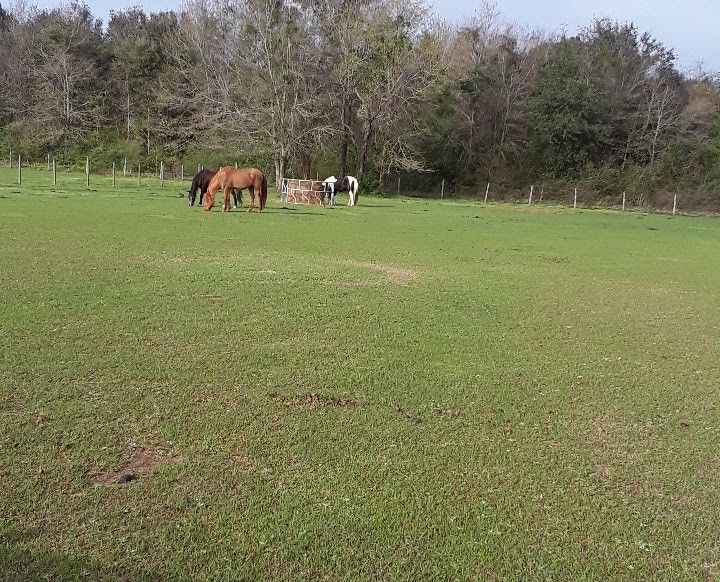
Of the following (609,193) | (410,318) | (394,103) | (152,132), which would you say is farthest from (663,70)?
(410,318)

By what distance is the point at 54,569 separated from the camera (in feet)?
7.79

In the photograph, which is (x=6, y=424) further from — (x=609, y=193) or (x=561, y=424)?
(x=609, y=193)

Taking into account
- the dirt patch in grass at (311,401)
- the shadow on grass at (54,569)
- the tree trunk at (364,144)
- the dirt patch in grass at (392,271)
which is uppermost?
the tree trunk at (364,144)

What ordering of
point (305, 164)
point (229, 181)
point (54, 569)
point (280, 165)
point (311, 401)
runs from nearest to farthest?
1. point (54, 569)
2. point (311, 401)
3. point (229, 181)
4. point (280, 165)
5. point (305, 164)

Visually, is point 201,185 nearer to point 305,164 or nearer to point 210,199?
point 210,199

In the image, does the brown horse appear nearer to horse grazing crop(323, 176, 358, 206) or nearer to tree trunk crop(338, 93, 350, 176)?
horse grazing crop(323, 176, 358, 206)

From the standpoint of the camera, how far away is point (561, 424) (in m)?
3.99

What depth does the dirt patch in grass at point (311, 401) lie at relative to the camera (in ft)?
13.3

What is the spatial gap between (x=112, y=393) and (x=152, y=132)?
150 ft

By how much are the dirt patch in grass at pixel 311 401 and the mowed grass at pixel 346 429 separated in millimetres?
19

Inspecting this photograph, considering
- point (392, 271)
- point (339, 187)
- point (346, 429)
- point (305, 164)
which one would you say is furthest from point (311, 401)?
point (305, 164)

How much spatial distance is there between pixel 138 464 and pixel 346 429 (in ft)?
3.72

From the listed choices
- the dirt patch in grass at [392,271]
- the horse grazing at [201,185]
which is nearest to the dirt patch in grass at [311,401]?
the dirt patch in grass at [392,271]

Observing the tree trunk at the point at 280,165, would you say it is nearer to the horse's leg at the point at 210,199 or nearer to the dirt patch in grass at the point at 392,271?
the horse's leg at the point at 210,199
